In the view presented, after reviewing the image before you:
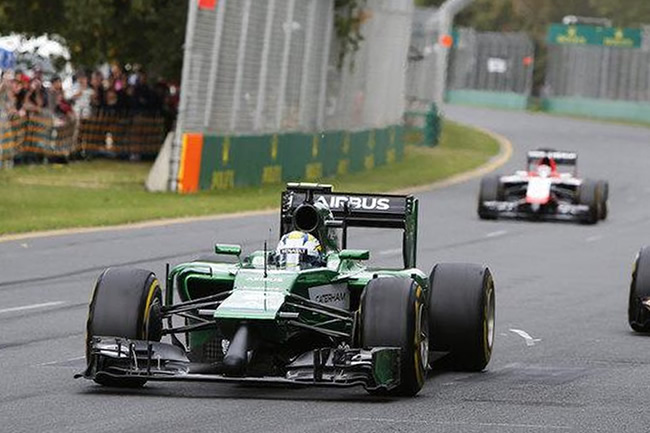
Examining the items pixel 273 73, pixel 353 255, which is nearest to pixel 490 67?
pixel 273 73

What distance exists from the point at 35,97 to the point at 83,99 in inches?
227

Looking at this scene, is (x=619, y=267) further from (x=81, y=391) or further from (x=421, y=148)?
(x=421, y=148)

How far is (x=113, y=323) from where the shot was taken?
1156 cm

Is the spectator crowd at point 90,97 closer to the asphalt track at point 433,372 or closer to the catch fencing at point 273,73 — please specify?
the catch fencing at point 273,73

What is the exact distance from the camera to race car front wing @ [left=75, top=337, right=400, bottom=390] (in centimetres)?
1126

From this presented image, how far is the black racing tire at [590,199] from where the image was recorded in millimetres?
32031

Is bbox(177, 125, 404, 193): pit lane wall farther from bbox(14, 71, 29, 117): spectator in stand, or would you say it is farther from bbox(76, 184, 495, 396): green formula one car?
bbox(76, 184, 495, 396): green formula one car

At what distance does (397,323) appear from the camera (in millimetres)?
11414

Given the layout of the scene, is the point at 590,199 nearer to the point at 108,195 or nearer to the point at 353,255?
the point at 108,195

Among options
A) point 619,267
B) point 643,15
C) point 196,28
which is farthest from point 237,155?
point 643,15

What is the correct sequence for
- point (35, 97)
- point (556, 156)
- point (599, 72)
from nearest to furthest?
point (556, 156) < point (35, 97) < point (599, 72)

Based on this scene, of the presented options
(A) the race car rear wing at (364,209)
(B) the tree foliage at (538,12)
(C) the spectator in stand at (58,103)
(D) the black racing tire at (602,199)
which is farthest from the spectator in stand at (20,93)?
(B) the tree foliage at (538,12)

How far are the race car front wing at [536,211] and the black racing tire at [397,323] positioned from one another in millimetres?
20574

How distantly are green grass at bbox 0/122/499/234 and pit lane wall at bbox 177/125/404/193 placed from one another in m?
0.34
